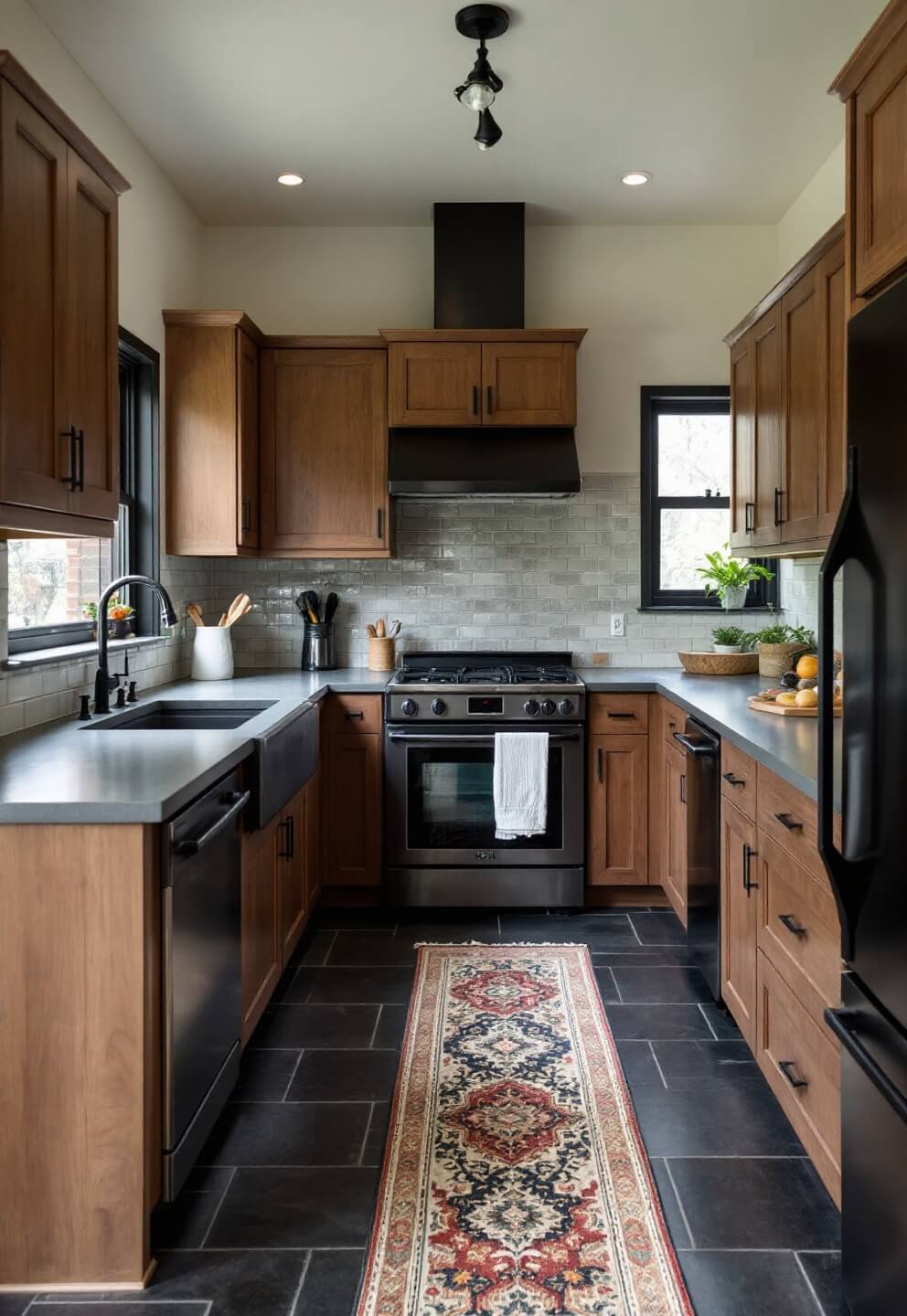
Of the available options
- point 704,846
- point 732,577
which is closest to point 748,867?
point 704,846

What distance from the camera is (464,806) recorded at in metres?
4.06

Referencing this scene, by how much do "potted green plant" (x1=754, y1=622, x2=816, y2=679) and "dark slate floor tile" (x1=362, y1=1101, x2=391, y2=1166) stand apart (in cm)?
230

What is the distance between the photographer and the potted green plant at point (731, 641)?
4.31 meters

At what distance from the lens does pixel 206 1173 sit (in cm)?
227

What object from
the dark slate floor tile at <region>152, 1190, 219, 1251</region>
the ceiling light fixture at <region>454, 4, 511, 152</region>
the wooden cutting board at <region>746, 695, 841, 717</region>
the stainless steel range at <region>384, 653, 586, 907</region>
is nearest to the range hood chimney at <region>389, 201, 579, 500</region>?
the stainless steel range at <region>384, 653, 586, 907</region>

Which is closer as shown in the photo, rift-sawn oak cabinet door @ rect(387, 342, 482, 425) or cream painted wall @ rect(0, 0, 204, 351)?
cream painted wall @ rect(0, 0, 204, 351)

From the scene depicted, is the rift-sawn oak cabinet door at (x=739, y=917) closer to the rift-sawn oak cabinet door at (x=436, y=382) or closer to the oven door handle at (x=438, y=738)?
the oven door handle at (x=438, y=738)

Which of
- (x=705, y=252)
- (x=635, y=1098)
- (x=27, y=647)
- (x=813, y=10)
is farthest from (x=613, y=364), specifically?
(x=635, y=1098)

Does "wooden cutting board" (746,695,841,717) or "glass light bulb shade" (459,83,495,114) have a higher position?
"glass light bulb shade" (459,83,495,114)

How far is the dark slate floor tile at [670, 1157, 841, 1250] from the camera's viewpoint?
203 cm

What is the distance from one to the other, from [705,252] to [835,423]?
2.11 meters

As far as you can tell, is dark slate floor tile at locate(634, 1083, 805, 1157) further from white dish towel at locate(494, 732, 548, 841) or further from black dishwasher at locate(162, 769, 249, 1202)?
white dish towel at locate(494, 732, 548, 841)

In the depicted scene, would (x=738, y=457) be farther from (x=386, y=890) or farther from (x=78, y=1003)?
(x=78, y=1003)

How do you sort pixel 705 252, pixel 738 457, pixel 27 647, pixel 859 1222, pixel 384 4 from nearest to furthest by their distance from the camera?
pixel 859 1222 < pixel 384 4 < pixel 27 647 < pixel 738 457 < pixel 705 252
